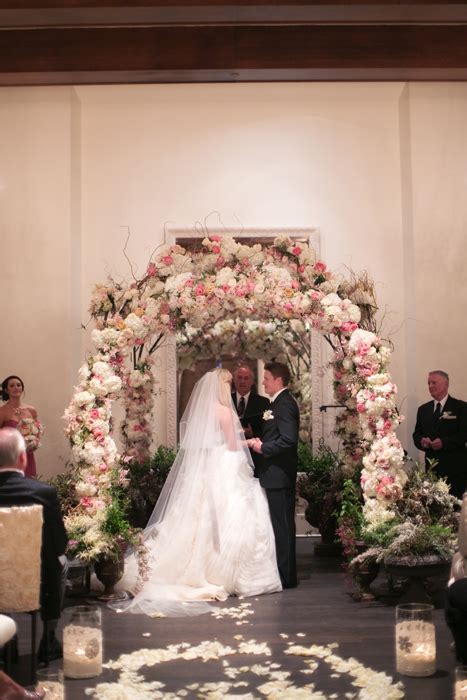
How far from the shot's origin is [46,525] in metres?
5.07

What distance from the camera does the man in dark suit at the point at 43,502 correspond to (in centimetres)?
496

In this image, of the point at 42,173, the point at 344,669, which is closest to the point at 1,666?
the point at 344,669

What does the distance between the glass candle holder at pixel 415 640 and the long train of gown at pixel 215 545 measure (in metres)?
2.60

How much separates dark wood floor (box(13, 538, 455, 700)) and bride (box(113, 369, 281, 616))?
274mm

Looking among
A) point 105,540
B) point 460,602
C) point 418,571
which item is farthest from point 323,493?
point 460,602

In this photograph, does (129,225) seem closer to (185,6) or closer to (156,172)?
(156,172)

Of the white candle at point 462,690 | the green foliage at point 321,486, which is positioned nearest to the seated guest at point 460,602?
the white candle at point 462,690

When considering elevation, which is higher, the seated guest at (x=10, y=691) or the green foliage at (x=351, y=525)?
the green foliage at (x=351, y=525)

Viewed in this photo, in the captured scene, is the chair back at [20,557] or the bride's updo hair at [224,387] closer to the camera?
the chair back at [20,557]

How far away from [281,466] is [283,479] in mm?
118

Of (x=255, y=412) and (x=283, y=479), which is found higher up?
(x=255, y=412)

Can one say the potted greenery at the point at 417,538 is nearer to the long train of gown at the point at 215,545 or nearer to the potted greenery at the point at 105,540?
the long train of gown at the point at 215,545

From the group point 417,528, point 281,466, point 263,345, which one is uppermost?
point 263,345

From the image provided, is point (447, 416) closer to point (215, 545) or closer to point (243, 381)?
point (243, 381)
